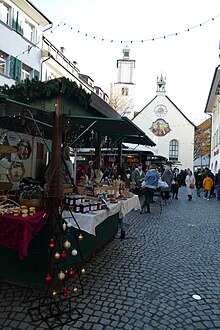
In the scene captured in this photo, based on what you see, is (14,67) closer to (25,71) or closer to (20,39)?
(20,39)

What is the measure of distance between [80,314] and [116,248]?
253 centimetres

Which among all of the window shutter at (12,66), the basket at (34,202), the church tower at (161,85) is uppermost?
the church tower at (161,85)

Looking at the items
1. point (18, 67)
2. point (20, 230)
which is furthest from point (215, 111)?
point (20, 230)

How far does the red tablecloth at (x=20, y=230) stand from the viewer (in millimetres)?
3418

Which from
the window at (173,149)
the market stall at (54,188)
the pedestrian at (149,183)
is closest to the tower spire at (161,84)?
the window at (173,149)

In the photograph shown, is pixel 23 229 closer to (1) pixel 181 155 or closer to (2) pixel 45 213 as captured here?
(2) pixel 45 213

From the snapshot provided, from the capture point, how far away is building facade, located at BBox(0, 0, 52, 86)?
14.4m

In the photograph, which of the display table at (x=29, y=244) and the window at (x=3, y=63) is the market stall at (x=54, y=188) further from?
the window at (x=3, y=63)

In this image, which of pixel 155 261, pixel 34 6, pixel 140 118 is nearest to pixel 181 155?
pixel 140 118

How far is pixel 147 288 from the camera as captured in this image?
400 centimetres

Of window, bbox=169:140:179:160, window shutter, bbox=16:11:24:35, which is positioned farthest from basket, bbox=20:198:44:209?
window, bbox=169:140:179:160

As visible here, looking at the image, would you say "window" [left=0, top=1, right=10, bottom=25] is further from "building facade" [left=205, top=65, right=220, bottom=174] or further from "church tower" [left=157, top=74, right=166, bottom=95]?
"church tower" [left=157, top=74, right=166, bottom=95]

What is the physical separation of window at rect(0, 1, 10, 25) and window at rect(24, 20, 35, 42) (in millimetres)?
1562

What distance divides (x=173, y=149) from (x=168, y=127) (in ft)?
10.8
